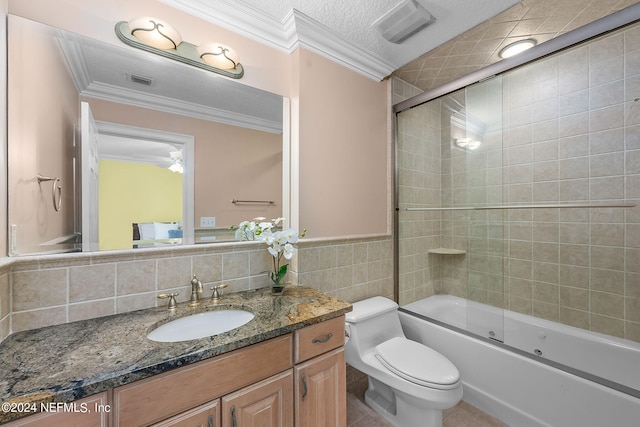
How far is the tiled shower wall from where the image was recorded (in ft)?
5.39

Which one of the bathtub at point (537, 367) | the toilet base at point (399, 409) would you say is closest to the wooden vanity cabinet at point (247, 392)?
the toilet base at point (399, 409)

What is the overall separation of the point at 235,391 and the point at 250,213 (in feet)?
2.84

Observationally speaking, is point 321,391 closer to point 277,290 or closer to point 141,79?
point 277,290

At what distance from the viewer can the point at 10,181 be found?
0.88m

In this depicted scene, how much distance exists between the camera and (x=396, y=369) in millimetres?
1392

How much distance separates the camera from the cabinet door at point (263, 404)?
85cm

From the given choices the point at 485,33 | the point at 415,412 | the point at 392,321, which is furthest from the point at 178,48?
the point at 415,412

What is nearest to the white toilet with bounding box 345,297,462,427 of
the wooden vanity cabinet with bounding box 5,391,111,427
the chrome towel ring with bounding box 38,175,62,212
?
the wooden vanity cabinet with bounding box 5,391,111,427

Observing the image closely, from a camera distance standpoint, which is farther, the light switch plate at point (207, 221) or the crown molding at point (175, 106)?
the light switch plate at point (207, 221)

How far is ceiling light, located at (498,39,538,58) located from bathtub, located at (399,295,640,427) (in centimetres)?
189

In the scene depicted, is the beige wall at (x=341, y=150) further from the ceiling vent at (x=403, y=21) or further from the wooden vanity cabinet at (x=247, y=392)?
the wooden vanity cabinet at (x=247, y=392)

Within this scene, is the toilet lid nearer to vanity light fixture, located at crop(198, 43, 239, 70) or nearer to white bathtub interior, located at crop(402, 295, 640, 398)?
white bathtub interior, located at crop(402, 295, 640, 398)

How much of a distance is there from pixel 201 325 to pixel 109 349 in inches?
14.5

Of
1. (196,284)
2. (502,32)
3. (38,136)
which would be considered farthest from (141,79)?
(502,32)
